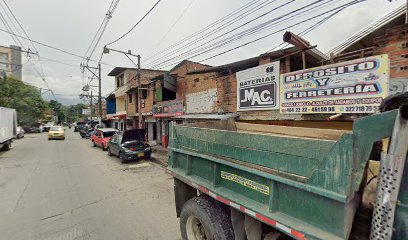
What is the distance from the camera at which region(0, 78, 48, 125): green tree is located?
86.5 ft

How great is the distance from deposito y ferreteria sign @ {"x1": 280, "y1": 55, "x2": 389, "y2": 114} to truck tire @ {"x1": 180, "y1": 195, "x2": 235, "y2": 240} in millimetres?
4666

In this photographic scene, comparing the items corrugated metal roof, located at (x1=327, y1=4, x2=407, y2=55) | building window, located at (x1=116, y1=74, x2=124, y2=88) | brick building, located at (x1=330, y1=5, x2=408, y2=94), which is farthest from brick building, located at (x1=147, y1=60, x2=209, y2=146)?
building window, located at (x1=116, y1=74, x2=124, y2=88)

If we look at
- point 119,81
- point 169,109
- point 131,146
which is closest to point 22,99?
point 119,81

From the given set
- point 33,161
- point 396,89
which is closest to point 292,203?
point 396,89

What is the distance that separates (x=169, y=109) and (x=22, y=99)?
32.0 meters

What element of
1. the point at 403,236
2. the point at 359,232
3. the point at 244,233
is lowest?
the point at 244,233

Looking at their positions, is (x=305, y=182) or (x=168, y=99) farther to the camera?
(x=168, y=99)

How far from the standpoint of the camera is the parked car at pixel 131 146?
35.0 feet

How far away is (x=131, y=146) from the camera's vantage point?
11.0 meters

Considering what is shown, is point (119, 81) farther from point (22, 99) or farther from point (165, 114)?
point (22, 99)

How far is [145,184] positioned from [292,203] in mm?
6294

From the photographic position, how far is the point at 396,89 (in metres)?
4.71

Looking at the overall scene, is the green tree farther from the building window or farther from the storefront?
the storefront

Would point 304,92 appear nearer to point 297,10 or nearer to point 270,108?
point 270,108
